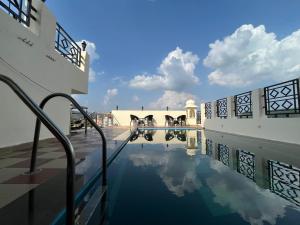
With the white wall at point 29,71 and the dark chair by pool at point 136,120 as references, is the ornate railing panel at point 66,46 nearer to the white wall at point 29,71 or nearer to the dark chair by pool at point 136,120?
the white wall at point 29,71

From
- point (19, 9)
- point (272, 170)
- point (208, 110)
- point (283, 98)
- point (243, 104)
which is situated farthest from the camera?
point (208, 110)

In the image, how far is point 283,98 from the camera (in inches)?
237

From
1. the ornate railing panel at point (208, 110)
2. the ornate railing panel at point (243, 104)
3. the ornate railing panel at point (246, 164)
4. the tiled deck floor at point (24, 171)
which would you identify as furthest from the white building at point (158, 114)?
the tiled deck floor at point (24, 171)

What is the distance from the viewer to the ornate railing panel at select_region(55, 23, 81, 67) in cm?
643

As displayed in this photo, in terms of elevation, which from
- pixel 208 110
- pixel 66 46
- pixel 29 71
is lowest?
pixel 208 110

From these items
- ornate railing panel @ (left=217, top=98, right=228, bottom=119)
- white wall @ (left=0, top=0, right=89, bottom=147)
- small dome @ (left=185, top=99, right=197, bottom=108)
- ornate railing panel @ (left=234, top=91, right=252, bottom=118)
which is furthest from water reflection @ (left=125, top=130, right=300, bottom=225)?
small dome @ (left=185, top=99, right=197, bottom=108)

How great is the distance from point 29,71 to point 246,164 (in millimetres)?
5299

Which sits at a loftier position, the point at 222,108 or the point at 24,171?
the point at 222,108

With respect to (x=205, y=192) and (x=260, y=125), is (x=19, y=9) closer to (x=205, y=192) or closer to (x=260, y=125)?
(x=205, y=192)

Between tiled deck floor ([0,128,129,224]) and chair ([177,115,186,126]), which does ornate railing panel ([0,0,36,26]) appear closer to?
tiled deck floor ([0,128,129,224])

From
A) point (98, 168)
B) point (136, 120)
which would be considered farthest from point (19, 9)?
point (136, 120)

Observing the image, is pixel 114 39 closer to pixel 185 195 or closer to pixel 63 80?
pixel 63 80

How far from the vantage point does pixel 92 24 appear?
38.3ft

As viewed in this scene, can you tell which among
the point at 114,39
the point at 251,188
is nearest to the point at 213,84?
the point at 114,39
